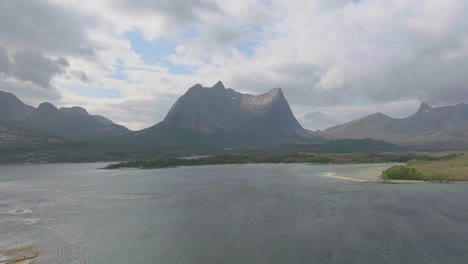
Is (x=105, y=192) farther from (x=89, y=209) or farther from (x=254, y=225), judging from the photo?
(x=254, y=225)

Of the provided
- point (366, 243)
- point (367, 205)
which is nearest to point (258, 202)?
point (367, 205)

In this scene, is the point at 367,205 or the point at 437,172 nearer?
the point at 367,205

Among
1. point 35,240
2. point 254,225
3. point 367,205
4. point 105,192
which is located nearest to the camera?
point 35,240

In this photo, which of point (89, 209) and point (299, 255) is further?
point (89, 209)

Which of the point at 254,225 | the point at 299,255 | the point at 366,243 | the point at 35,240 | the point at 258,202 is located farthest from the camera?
the point at 258,202

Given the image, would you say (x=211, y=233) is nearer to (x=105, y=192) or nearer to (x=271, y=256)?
(x=271, y=256)

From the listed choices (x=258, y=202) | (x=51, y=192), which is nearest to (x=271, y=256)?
(x=258, y=202)

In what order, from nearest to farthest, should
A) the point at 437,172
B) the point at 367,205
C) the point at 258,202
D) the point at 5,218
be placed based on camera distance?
the point at 5,218 → the point at 367,205 → the point at 258,202 → the point at 437,172
